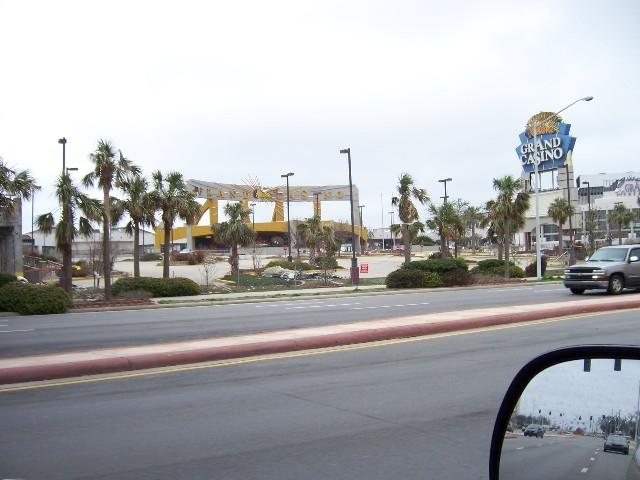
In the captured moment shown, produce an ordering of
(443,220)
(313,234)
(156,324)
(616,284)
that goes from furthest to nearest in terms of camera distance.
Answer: (313,234) → (443,220) → (616,284) → (156,324)

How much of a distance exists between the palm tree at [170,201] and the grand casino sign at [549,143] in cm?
4651

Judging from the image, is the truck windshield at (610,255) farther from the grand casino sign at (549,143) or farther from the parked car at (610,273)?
the grand casino sign at (549,143)

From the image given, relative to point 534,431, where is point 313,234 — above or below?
above

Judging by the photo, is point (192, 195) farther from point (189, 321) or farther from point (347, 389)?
point (347, 389)

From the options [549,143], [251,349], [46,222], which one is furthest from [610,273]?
[549,143]

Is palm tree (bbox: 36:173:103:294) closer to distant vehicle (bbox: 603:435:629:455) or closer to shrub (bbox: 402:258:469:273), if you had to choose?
shrub (bbox: 402:258:469:273)

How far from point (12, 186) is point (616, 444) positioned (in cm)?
2724

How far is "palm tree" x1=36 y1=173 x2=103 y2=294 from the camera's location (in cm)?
2778

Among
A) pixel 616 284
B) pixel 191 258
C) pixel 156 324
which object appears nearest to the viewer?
pixel 156 324

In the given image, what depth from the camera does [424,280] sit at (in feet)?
110

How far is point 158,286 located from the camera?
1224 inches

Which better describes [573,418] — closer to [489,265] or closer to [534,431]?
[534,431]

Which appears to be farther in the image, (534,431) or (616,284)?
(616,284)

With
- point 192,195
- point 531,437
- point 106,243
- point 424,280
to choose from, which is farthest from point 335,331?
point 192,195
